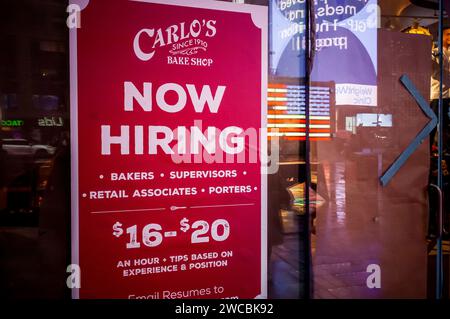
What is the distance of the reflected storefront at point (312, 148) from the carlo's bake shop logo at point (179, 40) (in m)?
0.06

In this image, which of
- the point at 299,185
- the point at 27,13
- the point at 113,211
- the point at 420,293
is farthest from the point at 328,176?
the point at 27,13

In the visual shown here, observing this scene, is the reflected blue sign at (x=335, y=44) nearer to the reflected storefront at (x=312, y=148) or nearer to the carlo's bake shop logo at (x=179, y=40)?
the reflected storefront at (x=312, y=148)

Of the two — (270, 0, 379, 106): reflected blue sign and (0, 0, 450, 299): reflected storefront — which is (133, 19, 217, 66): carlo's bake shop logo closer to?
(0, 0, 450, 299): reflected storefront

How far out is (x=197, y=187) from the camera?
249 cm

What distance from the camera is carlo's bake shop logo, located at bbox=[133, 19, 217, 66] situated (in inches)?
93.1

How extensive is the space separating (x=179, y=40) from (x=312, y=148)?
1278mm

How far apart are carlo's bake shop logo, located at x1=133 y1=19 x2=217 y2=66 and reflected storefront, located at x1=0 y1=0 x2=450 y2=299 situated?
6 centimetres

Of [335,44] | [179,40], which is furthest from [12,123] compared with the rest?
[335,44]

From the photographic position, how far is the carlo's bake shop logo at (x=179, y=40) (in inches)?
93.1

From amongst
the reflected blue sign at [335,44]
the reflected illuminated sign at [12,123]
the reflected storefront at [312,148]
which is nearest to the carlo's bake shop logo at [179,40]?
the reflected storefront at [312,148]

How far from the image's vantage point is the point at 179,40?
7.98 ft

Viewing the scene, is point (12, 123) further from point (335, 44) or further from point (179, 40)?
point (335, 44)

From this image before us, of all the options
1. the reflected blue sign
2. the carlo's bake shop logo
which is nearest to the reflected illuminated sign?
the carlo's bake shop logo

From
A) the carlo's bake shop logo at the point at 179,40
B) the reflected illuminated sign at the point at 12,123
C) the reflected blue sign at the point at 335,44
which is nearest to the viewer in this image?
the reflected illuminated sign at the point at 12,123
